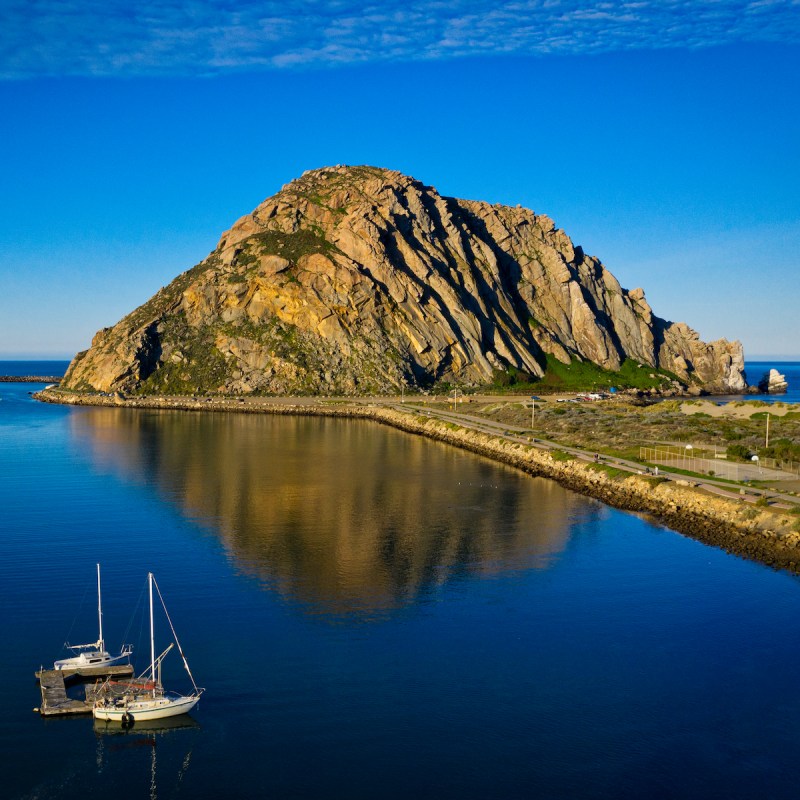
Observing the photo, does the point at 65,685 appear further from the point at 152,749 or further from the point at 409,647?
the point at 409,647

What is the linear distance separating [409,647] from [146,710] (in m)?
11.5

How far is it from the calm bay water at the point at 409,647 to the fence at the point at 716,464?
13.2 metres

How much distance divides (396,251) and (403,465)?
115 m

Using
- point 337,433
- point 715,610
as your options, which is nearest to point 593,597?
point 715,610

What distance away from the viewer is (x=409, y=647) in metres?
35.8

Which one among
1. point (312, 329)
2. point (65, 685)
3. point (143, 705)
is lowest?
point (65, 685)

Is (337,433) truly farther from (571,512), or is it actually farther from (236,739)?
(236,739)

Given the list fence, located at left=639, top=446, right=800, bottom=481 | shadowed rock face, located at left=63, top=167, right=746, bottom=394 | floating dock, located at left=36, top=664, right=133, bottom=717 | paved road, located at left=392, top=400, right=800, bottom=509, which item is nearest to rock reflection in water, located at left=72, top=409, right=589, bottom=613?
paved road, located at left=392, top=400, right=800, bottom=509

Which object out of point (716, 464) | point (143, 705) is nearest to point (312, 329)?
point (716, 464)

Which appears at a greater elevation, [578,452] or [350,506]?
[578,452]

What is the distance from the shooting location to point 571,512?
65.7 metres

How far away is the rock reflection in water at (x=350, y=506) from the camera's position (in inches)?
A: 1860

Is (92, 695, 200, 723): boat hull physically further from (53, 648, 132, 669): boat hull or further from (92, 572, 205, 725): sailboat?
(53, 648, 132, 669): boat hull

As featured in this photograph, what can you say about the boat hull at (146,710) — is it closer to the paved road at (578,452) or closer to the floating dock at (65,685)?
the floating dock at (65,685)
